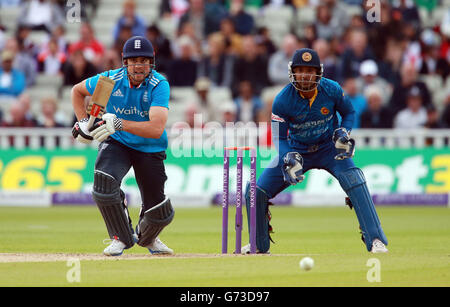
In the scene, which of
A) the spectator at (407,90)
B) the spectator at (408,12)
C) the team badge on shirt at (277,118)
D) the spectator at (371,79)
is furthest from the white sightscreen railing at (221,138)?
the team badge on shirt at (277,118)

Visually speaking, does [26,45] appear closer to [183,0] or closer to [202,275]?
[183,0]

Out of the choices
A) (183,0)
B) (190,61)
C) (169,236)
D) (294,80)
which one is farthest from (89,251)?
(183,0)

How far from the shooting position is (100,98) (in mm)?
9367

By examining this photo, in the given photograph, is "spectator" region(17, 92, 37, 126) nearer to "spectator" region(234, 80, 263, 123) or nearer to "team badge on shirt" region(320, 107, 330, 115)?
"spectator" region(234, 80, 263, 123)

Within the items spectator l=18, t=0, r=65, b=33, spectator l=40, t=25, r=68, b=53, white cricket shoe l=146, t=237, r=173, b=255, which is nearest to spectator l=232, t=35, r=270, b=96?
spectator l=40, t=25, r=68, b=53

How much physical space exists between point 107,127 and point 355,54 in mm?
11602

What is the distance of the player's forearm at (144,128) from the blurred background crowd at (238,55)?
864 cm

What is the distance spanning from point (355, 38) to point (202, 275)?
12616 millimetres

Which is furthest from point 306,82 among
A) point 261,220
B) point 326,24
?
point 326,24

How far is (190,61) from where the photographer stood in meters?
20.2

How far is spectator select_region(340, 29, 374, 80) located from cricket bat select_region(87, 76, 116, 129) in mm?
11007

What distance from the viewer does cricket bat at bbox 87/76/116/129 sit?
9.36 meters

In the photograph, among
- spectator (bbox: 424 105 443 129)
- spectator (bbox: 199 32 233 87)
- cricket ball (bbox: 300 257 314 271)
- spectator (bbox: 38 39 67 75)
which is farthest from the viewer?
spectator (bbox: 38 39 67 75)

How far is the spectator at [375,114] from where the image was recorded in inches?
744
